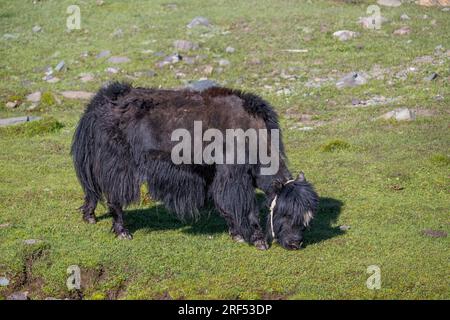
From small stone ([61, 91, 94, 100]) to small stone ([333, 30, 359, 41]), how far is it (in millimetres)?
5451

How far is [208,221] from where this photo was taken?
8.11 metres

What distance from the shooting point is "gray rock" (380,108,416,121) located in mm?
11336

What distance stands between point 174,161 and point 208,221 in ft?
3.43

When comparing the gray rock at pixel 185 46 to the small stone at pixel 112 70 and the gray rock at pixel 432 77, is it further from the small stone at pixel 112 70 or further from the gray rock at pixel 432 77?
the gray rock at pixel 432 77

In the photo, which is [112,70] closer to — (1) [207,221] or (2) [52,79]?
(2) [52,79]

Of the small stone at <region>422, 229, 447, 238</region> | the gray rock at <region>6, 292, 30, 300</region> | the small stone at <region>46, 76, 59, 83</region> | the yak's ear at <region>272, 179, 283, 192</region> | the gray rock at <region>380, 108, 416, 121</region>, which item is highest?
the yak's ear at <region>272, 179, 283, 192</region>

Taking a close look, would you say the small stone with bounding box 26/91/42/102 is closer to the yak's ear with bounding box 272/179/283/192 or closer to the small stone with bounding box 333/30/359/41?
the small stone with bounding box 333/30/359/41

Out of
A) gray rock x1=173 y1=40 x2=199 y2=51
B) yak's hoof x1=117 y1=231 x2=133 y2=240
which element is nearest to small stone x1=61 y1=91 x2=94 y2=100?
gray rock x1=173 y1=40 x2=199 y2=51

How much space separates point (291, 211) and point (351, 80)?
6886 millimetres

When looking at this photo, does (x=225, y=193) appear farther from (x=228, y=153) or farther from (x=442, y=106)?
(x=442, y=106)

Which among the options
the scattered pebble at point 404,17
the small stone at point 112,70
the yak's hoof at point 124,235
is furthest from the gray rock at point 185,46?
the yak's hoof at point 124,235

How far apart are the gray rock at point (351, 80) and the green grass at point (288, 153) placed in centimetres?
17

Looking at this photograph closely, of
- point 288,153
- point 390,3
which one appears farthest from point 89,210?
point 390,3
